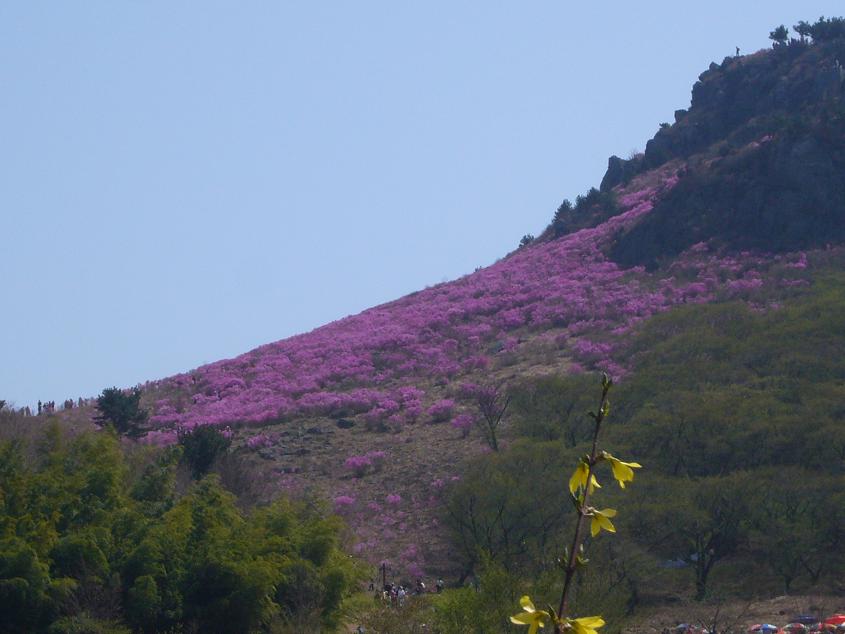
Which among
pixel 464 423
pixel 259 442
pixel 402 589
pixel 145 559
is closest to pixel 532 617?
pixel 145 559

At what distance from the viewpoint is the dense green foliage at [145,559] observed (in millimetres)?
23000

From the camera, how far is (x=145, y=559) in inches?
961

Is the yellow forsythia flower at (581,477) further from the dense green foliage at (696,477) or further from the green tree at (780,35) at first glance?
the green tree at (780,35)

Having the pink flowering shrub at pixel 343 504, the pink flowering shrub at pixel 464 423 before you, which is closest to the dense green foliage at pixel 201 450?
the pink flowering shrub at pixel 343 504

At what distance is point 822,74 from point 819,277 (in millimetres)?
23075

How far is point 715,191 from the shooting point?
6450 centimetres

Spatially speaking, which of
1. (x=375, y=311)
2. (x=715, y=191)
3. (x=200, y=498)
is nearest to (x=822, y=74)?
(x=715, y=191)

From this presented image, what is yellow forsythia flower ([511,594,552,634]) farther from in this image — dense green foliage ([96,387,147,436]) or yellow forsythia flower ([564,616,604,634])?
dense green foliage ([96,387,147,436])

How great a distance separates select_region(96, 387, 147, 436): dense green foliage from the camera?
147ft

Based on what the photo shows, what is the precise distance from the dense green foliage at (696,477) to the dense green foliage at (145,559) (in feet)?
15.5

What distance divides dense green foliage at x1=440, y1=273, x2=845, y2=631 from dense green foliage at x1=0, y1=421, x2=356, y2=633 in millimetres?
4732

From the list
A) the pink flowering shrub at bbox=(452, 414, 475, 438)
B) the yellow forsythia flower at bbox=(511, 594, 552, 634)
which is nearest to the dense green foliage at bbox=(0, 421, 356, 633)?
the pink flowering shrub at bbox=(452, 414, 475, 438)

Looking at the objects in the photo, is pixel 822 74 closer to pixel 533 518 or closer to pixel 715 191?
pixel 715 191

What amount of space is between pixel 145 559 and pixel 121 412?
69.2 feet
